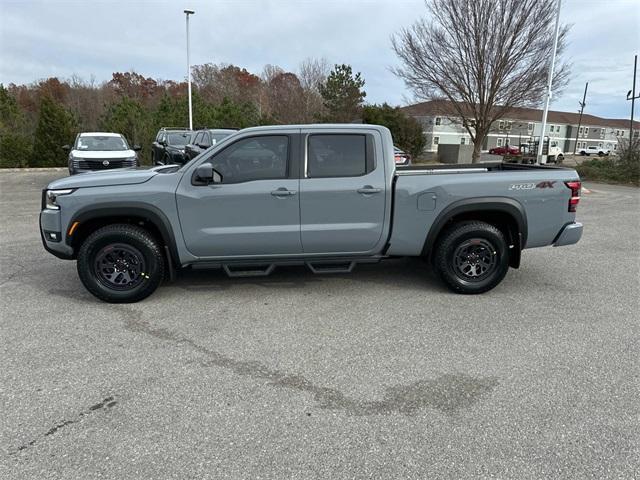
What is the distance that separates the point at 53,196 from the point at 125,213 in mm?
786

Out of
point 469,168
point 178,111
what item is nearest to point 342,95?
point 178,111

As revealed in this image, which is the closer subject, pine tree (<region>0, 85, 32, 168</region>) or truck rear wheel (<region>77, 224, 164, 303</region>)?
truck rear wheel (<region>77, 224, 164, 303</region>)

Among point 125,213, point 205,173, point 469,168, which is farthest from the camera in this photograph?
point 469,168

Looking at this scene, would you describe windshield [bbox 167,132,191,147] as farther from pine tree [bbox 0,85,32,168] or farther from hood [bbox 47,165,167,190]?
hood [bbox 47,165,167,190]

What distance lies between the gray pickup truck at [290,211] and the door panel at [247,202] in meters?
0.01

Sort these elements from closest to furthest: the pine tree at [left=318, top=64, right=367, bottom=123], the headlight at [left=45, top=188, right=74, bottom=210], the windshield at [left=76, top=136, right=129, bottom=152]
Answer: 1. the headlight at [left=45, top=188, right=74, bottom=210]
2. the windshield at [left=76, top=136, right=129, bottom=152]
3. the pine tree at [left=318, top=64, right=367, bottom=123]

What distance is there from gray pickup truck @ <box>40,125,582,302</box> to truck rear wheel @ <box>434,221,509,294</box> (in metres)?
0.01

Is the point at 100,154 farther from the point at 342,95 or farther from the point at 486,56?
the point at 342,95

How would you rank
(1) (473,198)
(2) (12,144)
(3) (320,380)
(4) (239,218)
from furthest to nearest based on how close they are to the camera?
(2) (12,144)
(1) (473,198)
(4) (239,218)
(3) (320,380)

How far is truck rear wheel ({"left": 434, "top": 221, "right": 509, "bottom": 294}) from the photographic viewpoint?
4.84m

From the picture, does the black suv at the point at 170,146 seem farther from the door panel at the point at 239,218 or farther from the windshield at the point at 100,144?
the door panel at the point at 239,218

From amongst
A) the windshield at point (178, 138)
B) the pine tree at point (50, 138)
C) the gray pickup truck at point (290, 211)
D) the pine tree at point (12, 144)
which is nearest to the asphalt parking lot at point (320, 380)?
the gray pickup truck at point (290, 211)

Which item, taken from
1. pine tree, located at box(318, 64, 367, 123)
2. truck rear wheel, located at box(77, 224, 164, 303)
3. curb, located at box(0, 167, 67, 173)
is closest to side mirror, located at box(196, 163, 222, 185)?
truck rear wheel, located at box(77, 224, 164, 303)

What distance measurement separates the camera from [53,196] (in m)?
4.47
